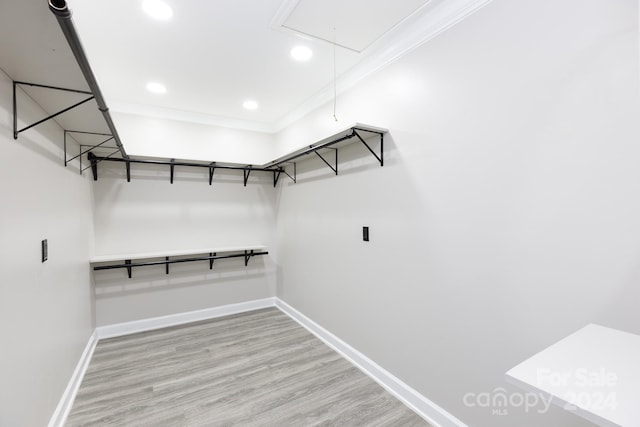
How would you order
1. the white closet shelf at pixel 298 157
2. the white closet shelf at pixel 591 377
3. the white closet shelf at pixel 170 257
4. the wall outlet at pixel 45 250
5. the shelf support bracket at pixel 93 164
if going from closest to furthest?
1. the white closet shelf at pixel 591 377
2. the wall outlet at pixel 45 250
3. the white closet shelf at pixel 298 157
4. the shelf support bracket at pixel 93 164
5. the white closet shelf at pixel 170 257

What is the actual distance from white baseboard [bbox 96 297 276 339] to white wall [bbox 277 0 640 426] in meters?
1.84

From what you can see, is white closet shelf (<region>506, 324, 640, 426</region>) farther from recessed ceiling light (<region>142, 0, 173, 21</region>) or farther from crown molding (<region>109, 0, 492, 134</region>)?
recessed ceiling light (<region>142, 0, 173, 21</region>)

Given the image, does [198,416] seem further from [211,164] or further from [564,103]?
[564,103]

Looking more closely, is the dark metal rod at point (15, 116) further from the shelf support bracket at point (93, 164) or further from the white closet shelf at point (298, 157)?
the shelf support bracket at point (93, 164)

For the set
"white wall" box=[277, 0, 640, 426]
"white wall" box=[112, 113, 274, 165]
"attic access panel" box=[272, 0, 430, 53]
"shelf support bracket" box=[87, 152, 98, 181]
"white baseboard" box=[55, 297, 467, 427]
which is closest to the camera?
"white wall" box=[277, 0, 640, 426]

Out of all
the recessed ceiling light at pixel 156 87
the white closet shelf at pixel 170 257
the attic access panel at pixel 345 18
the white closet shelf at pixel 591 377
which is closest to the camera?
the white closet shelf at pixel 591 377

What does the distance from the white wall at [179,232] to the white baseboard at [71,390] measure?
0.56 m

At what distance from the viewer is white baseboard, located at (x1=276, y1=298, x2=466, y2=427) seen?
1817 mm

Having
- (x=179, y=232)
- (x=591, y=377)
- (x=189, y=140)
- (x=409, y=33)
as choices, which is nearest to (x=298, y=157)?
(x=189, y=140)

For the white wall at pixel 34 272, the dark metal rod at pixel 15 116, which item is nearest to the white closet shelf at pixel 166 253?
the white wall at pixel 34 272

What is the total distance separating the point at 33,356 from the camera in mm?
1471

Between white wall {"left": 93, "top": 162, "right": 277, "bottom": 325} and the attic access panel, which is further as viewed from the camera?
white wall {"left": 93, "top": 162, "right": 277, "bottom": 325}

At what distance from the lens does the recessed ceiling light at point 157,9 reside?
1718mm

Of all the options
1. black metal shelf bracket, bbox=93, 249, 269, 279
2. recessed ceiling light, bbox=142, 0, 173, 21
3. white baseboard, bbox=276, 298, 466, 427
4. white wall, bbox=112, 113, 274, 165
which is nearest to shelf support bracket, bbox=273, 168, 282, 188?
white wall, bbox=112, 113, 274, 165
